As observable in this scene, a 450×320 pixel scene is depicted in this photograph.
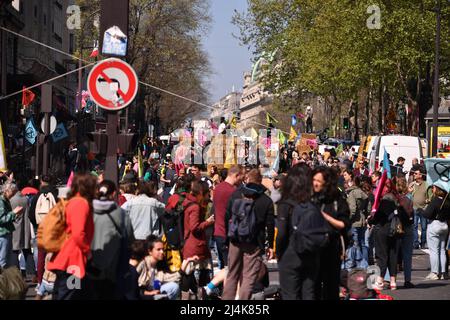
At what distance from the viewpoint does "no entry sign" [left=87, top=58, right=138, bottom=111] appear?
39.3ft

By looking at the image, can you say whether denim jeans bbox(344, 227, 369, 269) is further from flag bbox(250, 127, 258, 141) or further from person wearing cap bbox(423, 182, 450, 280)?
flag bbox(250, 127, 258, 141)

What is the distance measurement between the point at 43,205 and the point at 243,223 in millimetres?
3783

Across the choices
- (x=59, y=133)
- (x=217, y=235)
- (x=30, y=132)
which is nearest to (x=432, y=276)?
(x=217, y=235)

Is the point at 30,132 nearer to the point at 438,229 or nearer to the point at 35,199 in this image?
the point at 35,199

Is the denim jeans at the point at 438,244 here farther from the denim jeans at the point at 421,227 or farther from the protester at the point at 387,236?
the denim jeans at the point at 421,227

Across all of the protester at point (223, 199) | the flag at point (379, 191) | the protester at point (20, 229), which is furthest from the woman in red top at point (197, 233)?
the protester at point (20, 229)

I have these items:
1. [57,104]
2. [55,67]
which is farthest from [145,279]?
[55,67]

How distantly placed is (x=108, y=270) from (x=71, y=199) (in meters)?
0.68

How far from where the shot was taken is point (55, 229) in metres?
9.36

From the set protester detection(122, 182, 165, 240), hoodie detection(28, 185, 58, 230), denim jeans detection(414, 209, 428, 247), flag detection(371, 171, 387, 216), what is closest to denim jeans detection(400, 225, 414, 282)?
flag detection(371, 171, 387, 216)

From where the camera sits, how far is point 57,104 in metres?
47.5

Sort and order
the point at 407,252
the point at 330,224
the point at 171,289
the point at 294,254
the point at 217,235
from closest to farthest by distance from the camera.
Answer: the point at 294,254 < the point at 330,224 < the point at 171,289 < the point at 217,235 < the point at 407,252
